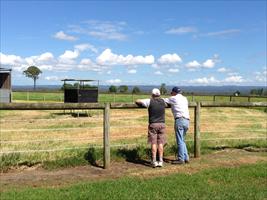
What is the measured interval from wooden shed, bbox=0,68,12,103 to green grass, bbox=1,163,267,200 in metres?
29.5

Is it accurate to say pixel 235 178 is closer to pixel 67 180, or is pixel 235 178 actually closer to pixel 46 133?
pixel 67 180

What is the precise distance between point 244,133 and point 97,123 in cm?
643

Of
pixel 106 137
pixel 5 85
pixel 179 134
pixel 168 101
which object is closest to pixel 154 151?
pixel 179 134

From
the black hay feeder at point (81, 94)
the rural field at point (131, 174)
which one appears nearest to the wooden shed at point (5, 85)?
the black hay feeder at point (81, 94)

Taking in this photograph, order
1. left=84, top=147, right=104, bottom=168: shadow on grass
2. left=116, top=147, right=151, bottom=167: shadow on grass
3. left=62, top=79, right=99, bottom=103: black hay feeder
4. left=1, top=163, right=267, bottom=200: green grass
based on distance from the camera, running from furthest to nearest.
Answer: left=62, top=79, right=99, bottom=103: black hay feeder → left=116, top=147, right=151, bottom=167: shadow on grass → left=84, top=147, right=104, bottom=168: shadow on grass → left=1, top=163, right=267, bottom=200: green grass

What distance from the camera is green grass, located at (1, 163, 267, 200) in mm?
6777

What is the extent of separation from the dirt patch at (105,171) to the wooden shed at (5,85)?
91.2ft

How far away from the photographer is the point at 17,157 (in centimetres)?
930

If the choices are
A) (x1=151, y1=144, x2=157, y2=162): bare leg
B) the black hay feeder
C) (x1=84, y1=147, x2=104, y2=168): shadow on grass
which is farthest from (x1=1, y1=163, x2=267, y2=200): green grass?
the black hay feeder

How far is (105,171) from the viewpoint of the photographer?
880 cm

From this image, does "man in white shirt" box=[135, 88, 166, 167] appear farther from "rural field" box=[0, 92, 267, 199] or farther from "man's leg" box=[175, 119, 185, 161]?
"man's leg" box=[175, 119, 185, 161]

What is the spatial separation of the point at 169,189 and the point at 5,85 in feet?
105

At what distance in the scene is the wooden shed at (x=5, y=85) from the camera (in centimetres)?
3597

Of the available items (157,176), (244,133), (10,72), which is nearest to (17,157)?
(157,176)
